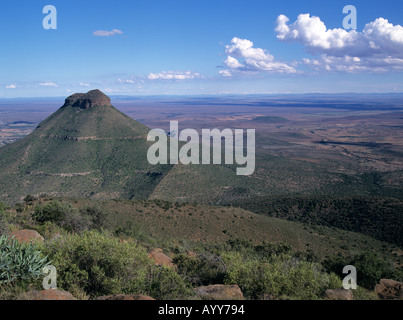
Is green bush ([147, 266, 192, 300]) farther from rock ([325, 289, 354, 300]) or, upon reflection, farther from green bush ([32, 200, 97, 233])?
green bush ([32, 200, 97, 233])

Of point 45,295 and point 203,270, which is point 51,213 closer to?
point 203,270

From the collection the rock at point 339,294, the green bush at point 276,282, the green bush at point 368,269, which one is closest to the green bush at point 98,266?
the green bush at point 276,282

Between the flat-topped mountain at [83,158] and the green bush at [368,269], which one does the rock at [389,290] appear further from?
the flat-topped mountain at [83,158]

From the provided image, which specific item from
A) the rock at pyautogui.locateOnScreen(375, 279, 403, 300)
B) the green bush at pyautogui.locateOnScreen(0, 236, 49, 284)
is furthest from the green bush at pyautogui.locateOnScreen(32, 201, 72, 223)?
the rock at pyautogui.locateOnScreen(375, 279, 403, 300)

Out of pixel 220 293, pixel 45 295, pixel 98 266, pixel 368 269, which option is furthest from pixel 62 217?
pixel 368 269
